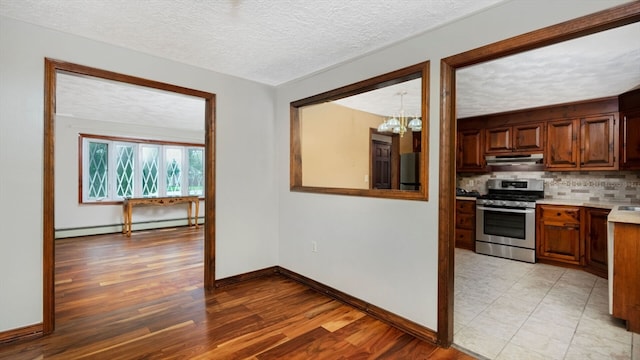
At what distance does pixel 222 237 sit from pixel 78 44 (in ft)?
7.28

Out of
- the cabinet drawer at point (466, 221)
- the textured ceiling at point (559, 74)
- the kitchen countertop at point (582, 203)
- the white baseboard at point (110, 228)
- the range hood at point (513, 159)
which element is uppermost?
the textured ceiling at point (559, 74)

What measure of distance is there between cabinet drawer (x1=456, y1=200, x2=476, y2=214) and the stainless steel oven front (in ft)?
0.35

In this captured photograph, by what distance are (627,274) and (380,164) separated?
3814 millimetres

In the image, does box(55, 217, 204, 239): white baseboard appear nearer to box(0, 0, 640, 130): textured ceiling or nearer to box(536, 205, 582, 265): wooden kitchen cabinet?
box(0, 0, 640, 130): textured ceiling

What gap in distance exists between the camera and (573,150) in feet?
14.5

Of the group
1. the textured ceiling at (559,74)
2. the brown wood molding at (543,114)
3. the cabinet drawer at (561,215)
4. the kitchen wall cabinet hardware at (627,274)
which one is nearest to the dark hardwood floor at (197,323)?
the kitchen wall cabinet hardware at (627,274)

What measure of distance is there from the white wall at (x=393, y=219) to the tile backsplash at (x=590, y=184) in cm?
384

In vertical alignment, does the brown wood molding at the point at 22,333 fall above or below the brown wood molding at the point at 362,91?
below

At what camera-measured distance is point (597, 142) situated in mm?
4223

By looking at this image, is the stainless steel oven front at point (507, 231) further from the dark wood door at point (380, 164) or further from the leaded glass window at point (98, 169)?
the leaded glass window at point (98, 169)

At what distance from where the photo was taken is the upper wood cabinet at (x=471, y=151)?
5387mm

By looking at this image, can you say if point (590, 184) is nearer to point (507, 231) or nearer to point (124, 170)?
point (507, 231)

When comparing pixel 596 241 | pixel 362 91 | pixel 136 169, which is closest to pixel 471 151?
pixel 596 241

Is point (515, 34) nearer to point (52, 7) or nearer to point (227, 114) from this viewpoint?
point (227, 114)
